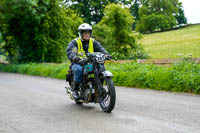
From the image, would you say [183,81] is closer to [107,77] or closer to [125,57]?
[107,77]

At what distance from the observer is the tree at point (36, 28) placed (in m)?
23.9

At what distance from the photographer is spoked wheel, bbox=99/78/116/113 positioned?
637cm

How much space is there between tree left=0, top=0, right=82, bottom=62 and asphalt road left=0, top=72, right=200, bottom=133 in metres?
15.5

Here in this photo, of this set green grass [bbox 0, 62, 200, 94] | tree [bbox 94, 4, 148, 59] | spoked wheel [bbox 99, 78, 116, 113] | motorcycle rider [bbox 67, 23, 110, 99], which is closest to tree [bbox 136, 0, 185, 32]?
tree [bbox 94, 4, 148, 59]

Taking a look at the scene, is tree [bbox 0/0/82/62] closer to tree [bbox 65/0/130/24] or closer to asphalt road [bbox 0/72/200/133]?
asphalt road [bbox 0/72/200/133]

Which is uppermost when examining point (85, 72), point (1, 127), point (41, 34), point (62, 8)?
point (62, 8)

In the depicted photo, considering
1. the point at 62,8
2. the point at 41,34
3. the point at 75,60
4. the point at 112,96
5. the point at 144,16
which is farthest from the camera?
the point at 144,16

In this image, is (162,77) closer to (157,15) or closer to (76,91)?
(76,91)

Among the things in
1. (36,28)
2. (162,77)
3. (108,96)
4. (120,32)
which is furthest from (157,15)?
(108,96)

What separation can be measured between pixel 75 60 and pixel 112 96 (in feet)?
4.24

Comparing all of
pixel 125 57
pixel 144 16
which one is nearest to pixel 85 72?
pixel 125 57

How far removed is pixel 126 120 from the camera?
589 cm

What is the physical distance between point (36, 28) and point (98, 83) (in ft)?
59.8

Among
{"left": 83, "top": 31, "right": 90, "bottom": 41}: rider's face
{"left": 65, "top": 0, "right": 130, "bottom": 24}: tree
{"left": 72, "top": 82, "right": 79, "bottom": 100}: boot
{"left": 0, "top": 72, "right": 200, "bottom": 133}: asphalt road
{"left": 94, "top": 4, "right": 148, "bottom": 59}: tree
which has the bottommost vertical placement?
{"left": 0, "top": 72, "right": 200, "bottom": 133}: asphalt road
